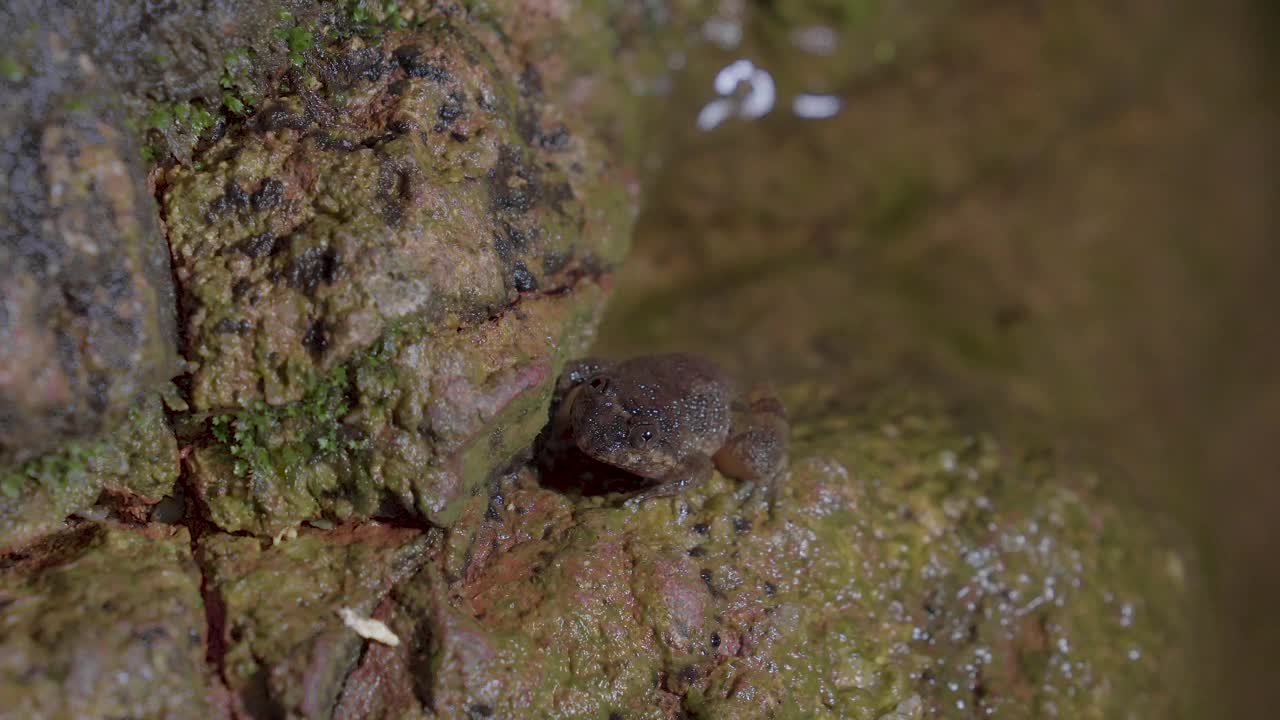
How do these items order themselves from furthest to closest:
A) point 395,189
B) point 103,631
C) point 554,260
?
point 554,260 < point 395,189 < point 103,631

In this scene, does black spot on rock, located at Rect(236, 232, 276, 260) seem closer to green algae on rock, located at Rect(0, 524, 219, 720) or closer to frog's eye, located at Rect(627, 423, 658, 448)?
green algae on rock, located at Rect(0, 524, 219, 720)

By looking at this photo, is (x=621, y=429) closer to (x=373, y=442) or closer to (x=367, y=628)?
(x=373, y=442)

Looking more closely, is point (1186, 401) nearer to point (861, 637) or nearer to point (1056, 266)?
point (1056, 266)

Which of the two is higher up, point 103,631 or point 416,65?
point 416,65

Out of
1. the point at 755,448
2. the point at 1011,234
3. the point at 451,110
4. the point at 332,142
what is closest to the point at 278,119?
the point at 332,142

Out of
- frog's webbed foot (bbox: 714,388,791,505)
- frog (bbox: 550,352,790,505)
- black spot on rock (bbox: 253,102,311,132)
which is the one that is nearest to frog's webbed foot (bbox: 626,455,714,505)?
frog (bbox: 550,352,790,505)

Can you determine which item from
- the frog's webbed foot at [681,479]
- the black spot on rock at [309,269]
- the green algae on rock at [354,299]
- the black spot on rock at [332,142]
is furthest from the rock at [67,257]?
the frog's webbed foot at [681,479]

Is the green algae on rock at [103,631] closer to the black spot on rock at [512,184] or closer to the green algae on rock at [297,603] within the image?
the green algae on rock at [297,603]
